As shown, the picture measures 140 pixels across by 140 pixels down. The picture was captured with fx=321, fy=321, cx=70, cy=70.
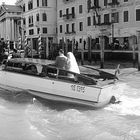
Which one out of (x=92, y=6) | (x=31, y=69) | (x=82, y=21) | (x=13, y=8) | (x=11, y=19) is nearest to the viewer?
(x=31, y=69)

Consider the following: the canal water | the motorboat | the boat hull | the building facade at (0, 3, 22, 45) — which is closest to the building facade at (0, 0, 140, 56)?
the building facade at (0, 3, 22, 45)

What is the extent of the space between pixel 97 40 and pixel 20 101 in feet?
103

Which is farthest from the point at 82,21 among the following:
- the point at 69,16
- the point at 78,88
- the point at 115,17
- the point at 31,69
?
the point at 78,88

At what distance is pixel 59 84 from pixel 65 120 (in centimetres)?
170

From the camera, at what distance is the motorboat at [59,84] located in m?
9.89

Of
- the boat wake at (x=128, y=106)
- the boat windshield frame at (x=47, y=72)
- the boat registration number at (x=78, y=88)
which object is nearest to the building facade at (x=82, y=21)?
the boat wake at (x=128, y=106)

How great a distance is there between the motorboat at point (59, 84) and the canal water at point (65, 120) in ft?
1.10

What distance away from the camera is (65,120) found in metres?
9.09

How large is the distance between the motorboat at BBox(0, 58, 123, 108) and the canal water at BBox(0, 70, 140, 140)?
0.33 m

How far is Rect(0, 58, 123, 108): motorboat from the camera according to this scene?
989cm

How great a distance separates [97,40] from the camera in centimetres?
4209

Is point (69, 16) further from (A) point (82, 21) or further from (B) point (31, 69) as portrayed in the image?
(B) point (31, 69)

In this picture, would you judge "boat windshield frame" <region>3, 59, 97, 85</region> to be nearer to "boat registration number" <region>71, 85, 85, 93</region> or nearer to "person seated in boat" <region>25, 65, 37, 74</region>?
"person seated in boat" <region>25, 65, 37, 74</region>

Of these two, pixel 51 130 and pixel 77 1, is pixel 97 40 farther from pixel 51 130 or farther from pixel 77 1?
pixel 51 130
